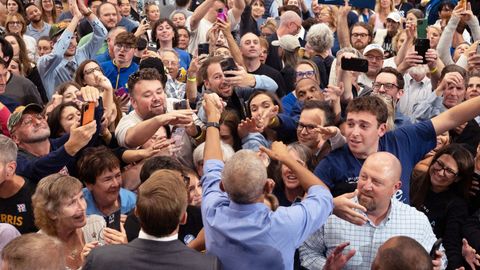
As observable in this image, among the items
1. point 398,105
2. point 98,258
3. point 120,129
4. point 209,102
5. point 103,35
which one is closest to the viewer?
point 98,258

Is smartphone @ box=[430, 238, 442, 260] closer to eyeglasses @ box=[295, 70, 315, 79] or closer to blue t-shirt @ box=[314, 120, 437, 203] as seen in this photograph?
blue t-shirt @ box=[314, 120, 437, 203]

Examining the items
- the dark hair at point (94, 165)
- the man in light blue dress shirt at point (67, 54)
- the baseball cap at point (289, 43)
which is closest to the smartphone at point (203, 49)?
the baseball cap at point (289, 43)

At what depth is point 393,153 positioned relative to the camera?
14.8 ft

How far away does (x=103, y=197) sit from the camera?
176 inches

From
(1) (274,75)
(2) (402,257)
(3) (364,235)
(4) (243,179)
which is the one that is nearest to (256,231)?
(4) (243,179)

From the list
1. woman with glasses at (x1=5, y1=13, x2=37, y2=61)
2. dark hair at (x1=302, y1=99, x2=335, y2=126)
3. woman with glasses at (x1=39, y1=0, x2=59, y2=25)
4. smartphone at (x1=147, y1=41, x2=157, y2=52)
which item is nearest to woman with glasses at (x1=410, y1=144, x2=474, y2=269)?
dark hair at (x1=302, y1=99, x2=335, y2=126)

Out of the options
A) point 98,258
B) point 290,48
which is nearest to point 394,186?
point 98,258

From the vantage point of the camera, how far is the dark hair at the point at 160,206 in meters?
3.08

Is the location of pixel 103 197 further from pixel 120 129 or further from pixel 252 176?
pixel 252 176

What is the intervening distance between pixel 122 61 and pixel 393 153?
3192 mm

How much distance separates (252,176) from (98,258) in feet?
2.29

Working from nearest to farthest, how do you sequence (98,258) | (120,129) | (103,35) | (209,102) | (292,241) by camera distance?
1. (98,258)
2. (292,241)
3. (209,102)
4. (120,129)
5. (103,35)

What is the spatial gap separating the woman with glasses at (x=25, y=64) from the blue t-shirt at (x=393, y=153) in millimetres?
3846

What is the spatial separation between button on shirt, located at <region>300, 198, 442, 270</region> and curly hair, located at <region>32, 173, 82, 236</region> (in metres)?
1.20
